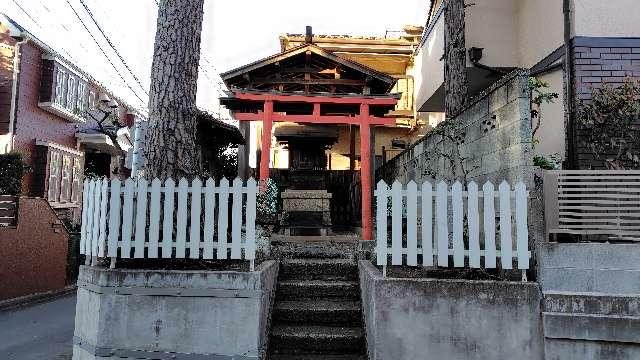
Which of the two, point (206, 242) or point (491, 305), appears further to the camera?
point (206, 242)

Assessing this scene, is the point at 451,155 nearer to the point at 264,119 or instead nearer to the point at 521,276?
the point at 521,276

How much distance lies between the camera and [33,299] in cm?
1102

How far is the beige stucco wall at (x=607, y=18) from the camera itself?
23.1 ft

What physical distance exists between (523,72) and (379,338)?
3.54 metres

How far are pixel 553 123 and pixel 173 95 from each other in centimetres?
693

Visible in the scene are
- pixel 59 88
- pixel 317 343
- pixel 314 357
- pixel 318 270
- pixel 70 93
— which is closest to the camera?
pixel 314 357

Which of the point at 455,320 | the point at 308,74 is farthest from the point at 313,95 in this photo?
the point at 455,320

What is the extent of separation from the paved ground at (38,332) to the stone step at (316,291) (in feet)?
12.0

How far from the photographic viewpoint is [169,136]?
5.94 metres

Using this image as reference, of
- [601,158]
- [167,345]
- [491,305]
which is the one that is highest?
[601,158]

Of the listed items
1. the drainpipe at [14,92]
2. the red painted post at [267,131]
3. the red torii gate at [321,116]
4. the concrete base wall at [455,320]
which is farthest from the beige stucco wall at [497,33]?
the drainpipe at [14,92]

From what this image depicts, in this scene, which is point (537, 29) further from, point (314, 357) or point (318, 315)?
point (314, 357)

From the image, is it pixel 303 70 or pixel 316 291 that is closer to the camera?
pixel 316 291

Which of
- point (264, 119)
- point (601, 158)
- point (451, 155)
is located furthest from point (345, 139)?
point (601, 158)
